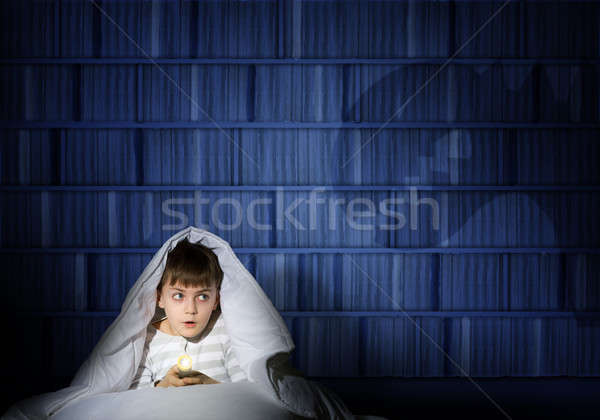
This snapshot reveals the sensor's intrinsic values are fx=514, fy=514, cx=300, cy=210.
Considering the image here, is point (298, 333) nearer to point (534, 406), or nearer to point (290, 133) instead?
point (290, 133)

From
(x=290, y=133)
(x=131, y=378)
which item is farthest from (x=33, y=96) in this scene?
(x=131, y=378)

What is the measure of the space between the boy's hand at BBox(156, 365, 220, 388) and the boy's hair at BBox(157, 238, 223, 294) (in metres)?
0.24

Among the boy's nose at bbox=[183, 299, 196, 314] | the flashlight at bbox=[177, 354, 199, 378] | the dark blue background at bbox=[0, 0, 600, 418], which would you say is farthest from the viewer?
the dark blue background at bbox=[0, 0, 600, 418]

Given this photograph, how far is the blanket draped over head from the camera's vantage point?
1.32m

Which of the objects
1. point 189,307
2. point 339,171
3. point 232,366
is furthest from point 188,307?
point 339,171

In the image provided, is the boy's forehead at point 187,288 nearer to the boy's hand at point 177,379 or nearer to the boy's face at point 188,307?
the boy's face at point 188,307

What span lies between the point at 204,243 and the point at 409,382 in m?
1.28

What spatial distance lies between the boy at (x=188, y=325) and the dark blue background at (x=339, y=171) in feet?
2.47

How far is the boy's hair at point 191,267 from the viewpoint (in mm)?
1445

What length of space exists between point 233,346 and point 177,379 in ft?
0.60

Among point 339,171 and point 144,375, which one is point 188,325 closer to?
point 144,375

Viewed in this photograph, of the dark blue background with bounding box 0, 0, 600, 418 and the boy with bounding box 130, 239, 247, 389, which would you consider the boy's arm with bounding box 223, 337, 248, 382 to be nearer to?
the boy with bounding box 130, 239, 247, 389

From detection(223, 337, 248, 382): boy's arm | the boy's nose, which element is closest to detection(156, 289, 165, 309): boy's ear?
the boy's nose

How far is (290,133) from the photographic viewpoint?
223cm
